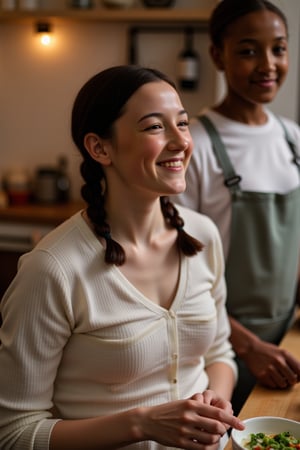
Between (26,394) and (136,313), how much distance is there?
0.89 ft

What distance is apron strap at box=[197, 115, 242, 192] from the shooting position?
1.80m

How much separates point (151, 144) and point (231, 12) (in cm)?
65

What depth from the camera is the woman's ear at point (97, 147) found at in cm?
136

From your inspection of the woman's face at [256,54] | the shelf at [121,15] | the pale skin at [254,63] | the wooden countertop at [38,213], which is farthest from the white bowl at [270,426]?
the shelf at [121,15]

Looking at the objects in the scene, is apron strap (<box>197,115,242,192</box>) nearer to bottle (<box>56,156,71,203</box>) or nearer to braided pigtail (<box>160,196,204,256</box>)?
braided pigtail (<box>160,196,204,256</box>)

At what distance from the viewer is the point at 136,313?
1.35 metres

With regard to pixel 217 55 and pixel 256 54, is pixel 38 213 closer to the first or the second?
pixel 217 55

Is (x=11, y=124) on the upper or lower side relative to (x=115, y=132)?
lower

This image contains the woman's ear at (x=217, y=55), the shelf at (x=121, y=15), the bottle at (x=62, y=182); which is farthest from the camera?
the bottle at (x=62, y=182)

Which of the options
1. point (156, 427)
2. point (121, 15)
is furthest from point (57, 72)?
point (156, 427)

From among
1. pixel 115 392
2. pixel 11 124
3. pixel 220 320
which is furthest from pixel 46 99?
pixel 115 392

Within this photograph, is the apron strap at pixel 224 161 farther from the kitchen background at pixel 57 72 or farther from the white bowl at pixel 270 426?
the kitchen background at pixel 57 72

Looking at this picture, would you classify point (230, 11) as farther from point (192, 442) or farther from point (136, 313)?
point (192, 442)

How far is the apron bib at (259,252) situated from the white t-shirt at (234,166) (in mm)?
22
